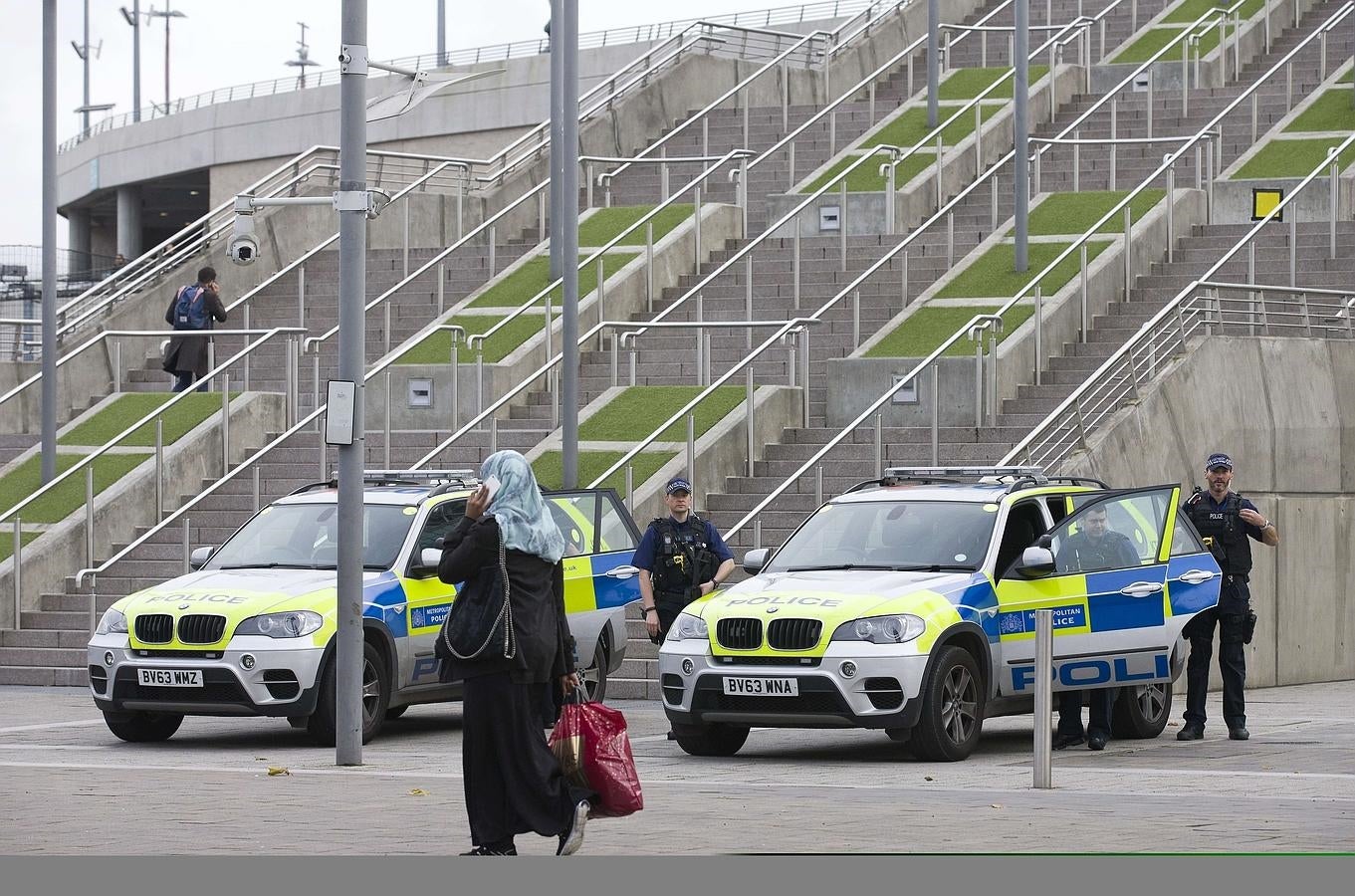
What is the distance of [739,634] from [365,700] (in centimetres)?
266

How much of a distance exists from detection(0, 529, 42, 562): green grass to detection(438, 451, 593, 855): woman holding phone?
13.4 m

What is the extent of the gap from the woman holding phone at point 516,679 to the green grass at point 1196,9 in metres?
30.1

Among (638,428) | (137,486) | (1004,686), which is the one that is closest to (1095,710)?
(1004,686)

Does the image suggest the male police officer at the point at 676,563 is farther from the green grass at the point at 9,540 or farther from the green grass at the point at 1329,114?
the green grass at the point at 1329,114

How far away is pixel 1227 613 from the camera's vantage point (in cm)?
1584

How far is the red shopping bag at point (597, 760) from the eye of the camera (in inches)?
377

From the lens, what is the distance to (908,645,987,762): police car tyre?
13.7m

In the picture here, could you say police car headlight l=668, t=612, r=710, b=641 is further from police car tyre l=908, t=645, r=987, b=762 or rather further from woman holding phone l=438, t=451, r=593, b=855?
woman holding phone l=438, t=451, r=593, b=855

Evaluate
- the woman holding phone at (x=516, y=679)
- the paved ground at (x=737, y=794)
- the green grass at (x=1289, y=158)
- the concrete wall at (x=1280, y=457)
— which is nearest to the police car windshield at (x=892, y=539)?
the paved ground at (x=737, y=794)

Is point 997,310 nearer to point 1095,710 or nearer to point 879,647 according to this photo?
point 1095,710

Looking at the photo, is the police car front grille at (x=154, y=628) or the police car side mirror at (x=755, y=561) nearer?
the police car side mirror at (x=755, y=561)

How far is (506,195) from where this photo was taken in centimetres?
3231

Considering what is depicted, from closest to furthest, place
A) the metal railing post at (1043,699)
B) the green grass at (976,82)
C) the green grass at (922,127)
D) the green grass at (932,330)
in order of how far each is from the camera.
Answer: the metal railing post at (1043,699), the green grass at (932,330), the green grass at (922,127), the green grass at (976,82)

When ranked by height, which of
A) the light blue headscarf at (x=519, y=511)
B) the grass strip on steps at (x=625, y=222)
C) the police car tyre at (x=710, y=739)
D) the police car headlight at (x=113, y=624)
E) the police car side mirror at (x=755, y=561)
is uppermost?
the grass strip on steps at (x=625, y=222)
